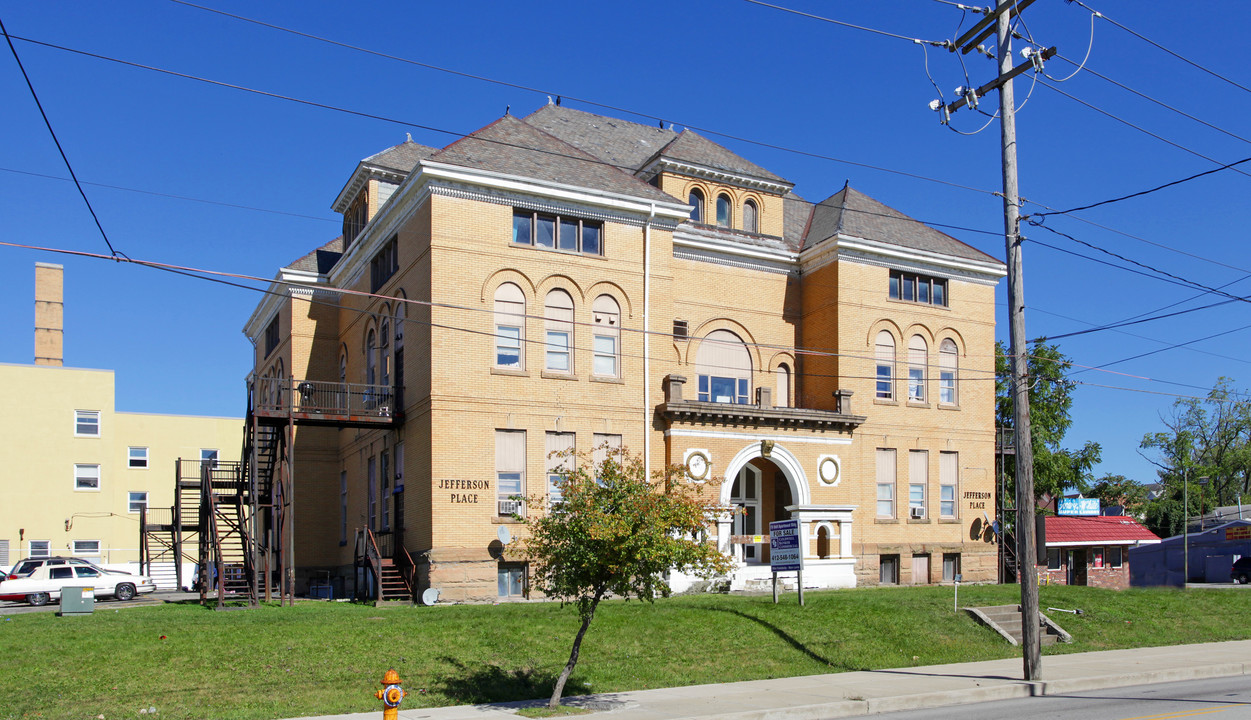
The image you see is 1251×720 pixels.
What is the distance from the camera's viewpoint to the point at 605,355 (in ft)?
104

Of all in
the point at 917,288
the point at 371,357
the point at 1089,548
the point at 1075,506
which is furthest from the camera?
the point at 1089,548

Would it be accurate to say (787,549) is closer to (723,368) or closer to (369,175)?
(723,368)

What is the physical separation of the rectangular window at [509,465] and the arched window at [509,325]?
204cm

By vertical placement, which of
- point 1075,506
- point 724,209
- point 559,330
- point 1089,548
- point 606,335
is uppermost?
point 724,209

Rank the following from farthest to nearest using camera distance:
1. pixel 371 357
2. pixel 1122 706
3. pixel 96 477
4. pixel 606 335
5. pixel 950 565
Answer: pixel 96 477 < pixel 950 565 < pixel 371 357 < pixel 606 335 < pixel 1122 706

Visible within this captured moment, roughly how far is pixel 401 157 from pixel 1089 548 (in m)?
32.7

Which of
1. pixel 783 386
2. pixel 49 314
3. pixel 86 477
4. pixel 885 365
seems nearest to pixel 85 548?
pixel 86 477

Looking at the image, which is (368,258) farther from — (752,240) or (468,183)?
(752,240)

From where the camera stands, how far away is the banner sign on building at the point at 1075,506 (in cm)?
4188

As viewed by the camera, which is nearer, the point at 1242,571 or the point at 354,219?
the point at 354,219

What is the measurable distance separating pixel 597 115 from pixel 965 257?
49.3 feet

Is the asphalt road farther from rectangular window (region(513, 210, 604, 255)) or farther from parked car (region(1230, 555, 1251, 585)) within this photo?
parked car (region(1230, 555, 1251, 585))

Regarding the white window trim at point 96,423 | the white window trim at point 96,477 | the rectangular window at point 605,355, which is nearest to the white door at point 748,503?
the rectangular window at point 605,355

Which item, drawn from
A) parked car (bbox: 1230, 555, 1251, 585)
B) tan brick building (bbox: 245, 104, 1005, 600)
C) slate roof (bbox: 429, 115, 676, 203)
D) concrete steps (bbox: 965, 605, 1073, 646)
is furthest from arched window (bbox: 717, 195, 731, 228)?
parked car (bbox: 1230, 555, 1251, 585)
